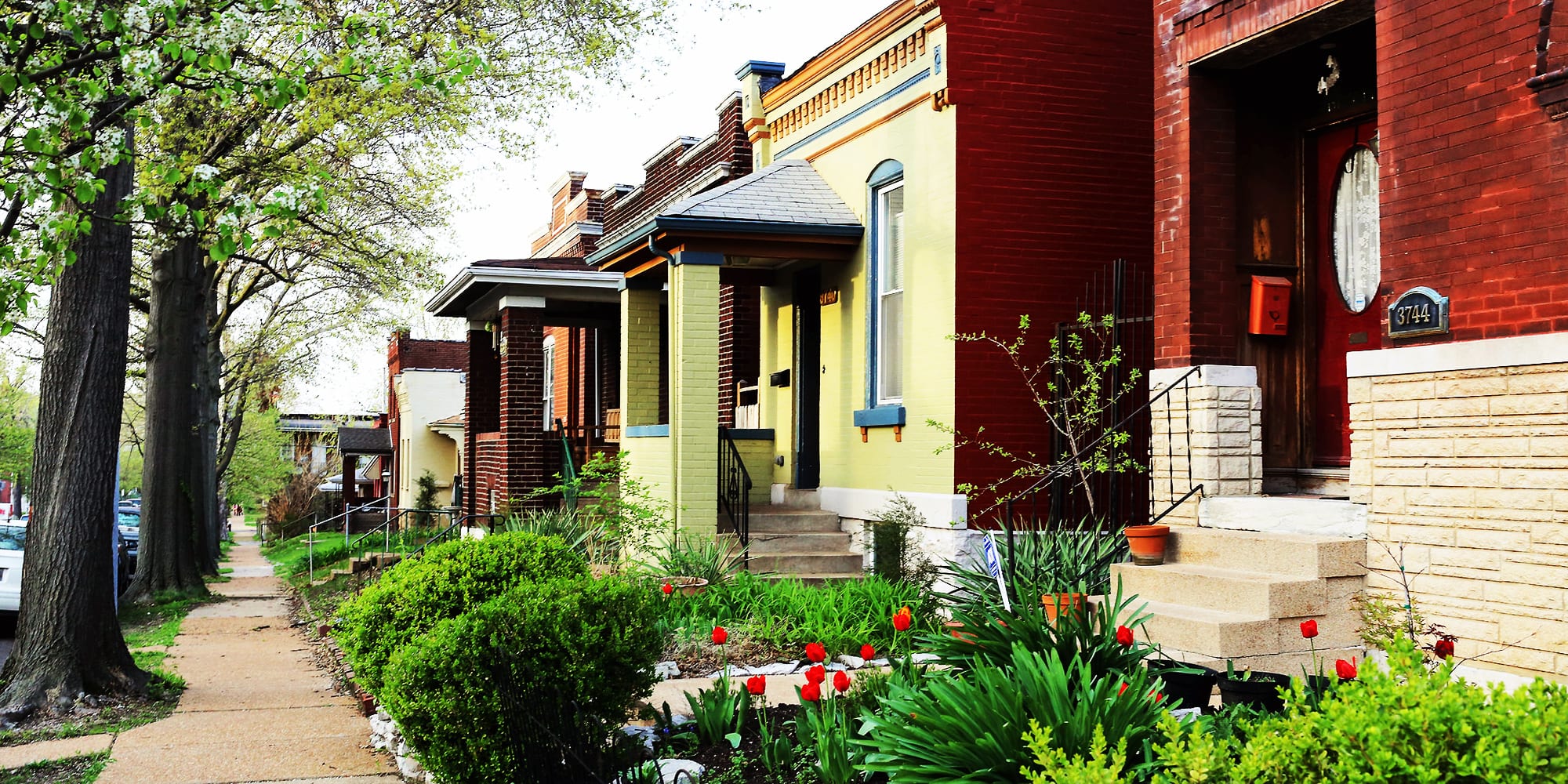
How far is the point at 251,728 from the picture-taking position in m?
9.34

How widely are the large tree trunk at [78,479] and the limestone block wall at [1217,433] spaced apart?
8032 mm

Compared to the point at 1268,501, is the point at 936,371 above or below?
above

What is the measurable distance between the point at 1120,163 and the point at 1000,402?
2.63 metres

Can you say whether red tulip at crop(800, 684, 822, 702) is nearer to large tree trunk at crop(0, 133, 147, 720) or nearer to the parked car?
large tree trunk at crop(0, 133, 147, 720)

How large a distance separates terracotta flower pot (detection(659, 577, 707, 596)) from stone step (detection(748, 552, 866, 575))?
65.7 inches

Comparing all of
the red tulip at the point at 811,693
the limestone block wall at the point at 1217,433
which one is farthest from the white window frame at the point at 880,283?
the red tulip at the point at 811,693

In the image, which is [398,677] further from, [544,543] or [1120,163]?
[1120,163]

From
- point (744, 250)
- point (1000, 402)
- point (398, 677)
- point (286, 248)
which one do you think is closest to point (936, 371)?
point (1000, 402)

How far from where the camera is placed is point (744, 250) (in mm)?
13820

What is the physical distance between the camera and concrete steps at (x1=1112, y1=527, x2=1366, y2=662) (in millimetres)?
7812

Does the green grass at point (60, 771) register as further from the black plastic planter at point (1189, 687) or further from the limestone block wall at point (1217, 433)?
the limestone block wall at point (1217, 433)

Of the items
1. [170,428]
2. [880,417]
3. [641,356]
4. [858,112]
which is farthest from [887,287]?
[170,428]

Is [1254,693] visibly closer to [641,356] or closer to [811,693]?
[811,693]

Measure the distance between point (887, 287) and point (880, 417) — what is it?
4.67 ft
